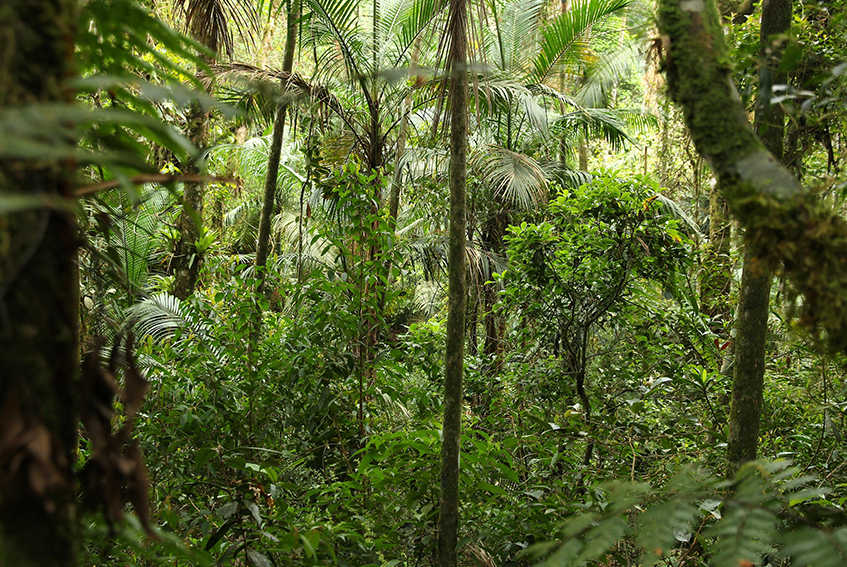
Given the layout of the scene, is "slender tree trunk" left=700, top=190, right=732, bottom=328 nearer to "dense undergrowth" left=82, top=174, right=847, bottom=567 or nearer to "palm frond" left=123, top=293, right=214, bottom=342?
"dense undergrowth" left=82, top=174, right=847, bottom=567

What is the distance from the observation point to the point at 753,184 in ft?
3.40

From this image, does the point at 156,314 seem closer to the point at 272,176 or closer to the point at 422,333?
the point at 272,176

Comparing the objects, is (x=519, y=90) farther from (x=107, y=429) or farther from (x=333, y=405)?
(x=107, y=429)

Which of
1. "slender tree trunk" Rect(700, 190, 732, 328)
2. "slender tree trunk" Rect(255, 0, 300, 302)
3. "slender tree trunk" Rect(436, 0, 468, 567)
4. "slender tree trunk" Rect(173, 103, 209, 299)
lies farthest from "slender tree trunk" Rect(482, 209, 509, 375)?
"slender tree trunk" Rect(436, 0, 468, 567)

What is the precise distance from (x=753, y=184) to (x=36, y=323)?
44.8 inches

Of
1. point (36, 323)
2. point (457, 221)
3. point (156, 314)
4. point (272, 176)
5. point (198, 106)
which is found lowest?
point (36, 323)

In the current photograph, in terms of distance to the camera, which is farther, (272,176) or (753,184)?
(272,176)

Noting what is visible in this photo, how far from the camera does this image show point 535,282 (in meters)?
3.79

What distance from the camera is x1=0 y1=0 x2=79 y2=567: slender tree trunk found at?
0.56m

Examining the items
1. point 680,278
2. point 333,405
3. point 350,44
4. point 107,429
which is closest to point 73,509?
point 107,429

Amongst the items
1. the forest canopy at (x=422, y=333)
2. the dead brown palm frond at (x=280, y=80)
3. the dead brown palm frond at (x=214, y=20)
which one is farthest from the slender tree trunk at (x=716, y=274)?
the dead brown palm frond at (x=214, y=20)

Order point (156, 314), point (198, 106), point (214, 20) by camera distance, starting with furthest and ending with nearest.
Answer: point (198, 106) < point (156, 314) < point (214, 20)

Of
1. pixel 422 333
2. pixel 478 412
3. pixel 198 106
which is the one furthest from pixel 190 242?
pixel 478 412

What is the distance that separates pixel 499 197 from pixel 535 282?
11.7 feet
